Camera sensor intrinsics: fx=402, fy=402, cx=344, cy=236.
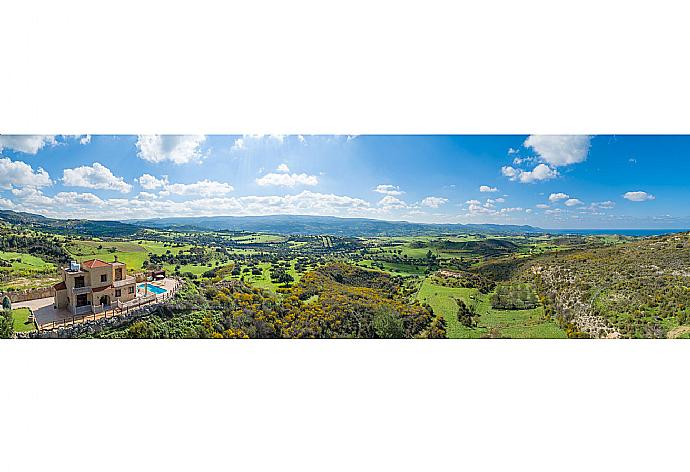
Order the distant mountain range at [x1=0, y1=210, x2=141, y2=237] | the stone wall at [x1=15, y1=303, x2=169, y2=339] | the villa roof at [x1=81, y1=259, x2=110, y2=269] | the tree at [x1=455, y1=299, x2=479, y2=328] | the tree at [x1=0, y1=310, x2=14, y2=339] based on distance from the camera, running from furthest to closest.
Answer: the distant mountain range at [x1=0, y1=210, x2=141, y2=237] → the tree at [x1=455, y1=299, x2=479, y2=328] → the villa roof at [x1=81, y1=259, x2=110, y2=269] → the tree at [x1=0, y1=310, x2=14, y2=339] → the stone wall at [x1=15, y1=303, x2=169, y2=339]

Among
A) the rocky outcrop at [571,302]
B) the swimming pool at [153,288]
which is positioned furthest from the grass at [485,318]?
the swimming pool at [153,288]

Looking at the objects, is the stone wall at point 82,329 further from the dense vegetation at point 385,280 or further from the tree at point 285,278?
the tree at point 285,278

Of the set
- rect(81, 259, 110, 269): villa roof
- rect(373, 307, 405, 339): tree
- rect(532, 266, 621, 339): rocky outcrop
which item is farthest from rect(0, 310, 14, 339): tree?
rect(532, 266, 621, 339): rocky outcrop

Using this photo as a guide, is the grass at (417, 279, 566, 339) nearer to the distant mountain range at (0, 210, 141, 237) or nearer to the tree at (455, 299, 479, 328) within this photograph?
the tree at (455, 299, 479, 328)

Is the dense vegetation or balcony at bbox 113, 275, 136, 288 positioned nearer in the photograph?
balcony at bbox 113, 275, 136, 288

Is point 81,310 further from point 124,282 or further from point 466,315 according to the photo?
point 466,315

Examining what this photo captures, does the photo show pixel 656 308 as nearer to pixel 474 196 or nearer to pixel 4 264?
pixel 474 196
